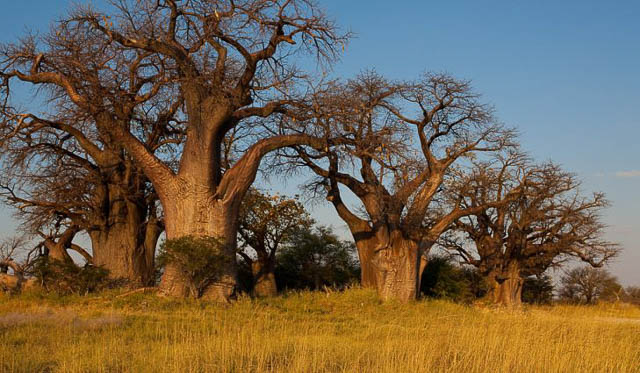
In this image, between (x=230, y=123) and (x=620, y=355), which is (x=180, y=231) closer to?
(x=230, y=123)

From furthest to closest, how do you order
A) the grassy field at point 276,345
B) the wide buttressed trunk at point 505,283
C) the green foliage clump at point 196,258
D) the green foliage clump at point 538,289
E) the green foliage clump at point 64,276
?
the green foliage clump at point 538,289, the wide buttressed trunk at point 505,283, the green foliage clump at point 64,276, the green foliage clump at point 196,258, the grassy field at point 276,345

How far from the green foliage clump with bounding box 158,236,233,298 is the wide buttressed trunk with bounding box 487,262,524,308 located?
13.7 meters

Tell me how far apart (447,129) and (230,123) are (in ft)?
23.6

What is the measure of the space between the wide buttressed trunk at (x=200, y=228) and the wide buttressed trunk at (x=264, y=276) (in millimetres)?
5328

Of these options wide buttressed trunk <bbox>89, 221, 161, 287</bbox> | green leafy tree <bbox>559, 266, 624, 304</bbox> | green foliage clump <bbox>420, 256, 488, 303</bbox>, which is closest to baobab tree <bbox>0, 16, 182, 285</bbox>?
wide buttressed trunk <bbox>89, 221, 161, 287</bbox>

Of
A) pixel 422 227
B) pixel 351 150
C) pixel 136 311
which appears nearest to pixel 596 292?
pixel 422 227

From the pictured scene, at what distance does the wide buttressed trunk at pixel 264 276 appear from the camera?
2103cm

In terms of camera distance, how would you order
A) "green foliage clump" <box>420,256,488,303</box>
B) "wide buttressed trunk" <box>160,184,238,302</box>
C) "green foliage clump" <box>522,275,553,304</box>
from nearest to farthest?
"wide buttressed trunk" <box>160,184,238,302</box>, "green foliage clump" <box>420,256,488,303</box>, "green foliage clump" <box>522,275,553,304</box>

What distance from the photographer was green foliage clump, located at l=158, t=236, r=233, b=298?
47.5 ft

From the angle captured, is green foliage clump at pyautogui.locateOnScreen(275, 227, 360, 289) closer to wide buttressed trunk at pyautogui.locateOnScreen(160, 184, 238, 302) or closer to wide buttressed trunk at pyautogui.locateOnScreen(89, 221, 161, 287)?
wide buttressed trunk at pyautogui.locateOnScreen(89, 221, 161, 287)

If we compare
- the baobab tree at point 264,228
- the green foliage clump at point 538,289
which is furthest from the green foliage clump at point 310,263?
the green foliage clump at point 538,289

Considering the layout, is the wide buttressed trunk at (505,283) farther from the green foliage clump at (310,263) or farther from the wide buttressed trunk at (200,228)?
the wide buttressed trunk at (200,228)

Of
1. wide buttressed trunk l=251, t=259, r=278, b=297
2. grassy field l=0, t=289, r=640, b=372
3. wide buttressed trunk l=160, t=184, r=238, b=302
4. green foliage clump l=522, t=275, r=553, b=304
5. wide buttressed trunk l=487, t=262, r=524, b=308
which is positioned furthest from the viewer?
green foliage clump l=522, t=275, r=553, b=304

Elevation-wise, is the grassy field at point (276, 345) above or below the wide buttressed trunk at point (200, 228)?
below
